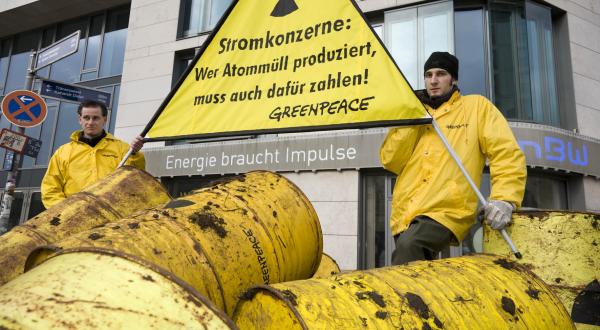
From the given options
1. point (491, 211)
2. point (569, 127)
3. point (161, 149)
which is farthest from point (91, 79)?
point (491, 211)

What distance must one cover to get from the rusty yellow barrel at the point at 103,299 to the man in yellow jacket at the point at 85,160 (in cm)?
256

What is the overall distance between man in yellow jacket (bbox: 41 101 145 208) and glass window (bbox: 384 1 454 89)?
Answer: 21.0 ft

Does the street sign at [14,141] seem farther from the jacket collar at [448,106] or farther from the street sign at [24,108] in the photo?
the jacket collar at [448,106]

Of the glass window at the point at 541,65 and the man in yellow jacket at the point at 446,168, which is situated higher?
the glass window at the point at 541,65

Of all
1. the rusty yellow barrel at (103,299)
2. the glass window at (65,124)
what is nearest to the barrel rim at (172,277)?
the rusty yellow barrel at (103,299)

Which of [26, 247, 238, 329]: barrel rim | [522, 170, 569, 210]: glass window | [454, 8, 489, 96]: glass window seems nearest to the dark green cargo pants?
[26, 247, 238, 329]: barrel rim

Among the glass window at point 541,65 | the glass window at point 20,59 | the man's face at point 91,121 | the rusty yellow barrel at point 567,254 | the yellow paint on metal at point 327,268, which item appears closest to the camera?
the rusty yellow barrel at point 567,254

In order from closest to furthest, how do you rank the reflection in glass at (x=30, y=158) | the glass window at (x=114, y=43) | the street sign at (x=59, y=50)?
the street sign at (x=59, y=50) → the glass window at (x=114, y=43) → the reflection in glass at (x=30, y=158)

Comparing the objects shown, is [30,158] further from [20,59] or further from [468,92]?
[468,92]

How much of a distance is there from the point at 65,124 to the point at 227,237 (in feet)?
47.4

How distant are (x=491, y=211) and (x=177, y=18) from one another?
11.1 m

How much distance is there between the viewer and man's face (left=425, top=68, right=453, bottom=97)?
291 centimetres

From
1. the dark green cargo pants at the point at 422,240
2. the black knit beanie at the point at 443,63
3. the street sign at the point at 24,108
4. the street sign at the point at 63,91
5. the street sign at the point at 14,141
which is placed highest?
the street sign at the point at 63,91

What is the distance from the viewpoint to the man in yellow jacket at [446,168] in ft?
8.46
